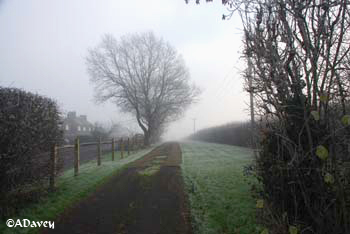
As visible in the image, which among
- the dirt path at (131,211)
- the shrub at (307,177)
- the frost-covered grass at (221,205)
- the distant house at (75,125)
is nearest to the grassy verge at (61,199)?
the dirt path at (131,211)

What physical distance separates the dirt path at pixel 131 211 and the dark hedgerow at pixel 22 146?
3.56 ft

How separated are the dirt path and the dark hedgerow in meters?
1.08

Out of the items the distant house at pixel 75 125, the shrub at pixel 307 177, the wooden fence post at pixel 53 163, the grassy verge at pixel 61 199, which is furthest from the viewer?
the distant house at pixel 75 125

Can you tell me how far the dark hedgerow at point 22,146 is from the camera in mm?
3541

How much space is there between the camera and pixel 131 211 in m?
3.74

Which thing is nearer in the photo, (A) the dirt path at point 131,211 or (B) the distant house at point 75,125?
(A) the dirt path at point 131,211

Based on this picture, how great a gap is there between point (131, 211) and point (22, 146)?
246 centimetres

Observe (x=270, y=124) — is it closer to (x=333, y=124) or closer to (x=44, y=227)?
(x=333, y=124)

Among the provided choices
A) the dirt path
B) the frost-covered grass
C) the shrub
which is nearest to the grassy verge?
the dirt path

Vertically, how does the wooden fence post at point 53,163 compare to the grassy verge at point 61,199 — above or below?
above

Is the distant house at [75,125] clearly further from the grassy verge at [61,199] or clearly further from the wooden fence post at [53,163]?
the wooden fence post at [53,163]

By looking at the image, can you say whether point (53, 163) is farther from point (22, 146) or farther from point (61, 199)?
point (22, 146)

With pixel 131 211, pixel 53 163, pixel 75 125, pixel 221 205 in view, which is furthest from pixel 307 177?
pixel 75 125

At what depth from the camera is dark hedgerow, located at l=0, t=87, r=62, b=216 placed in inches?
139
